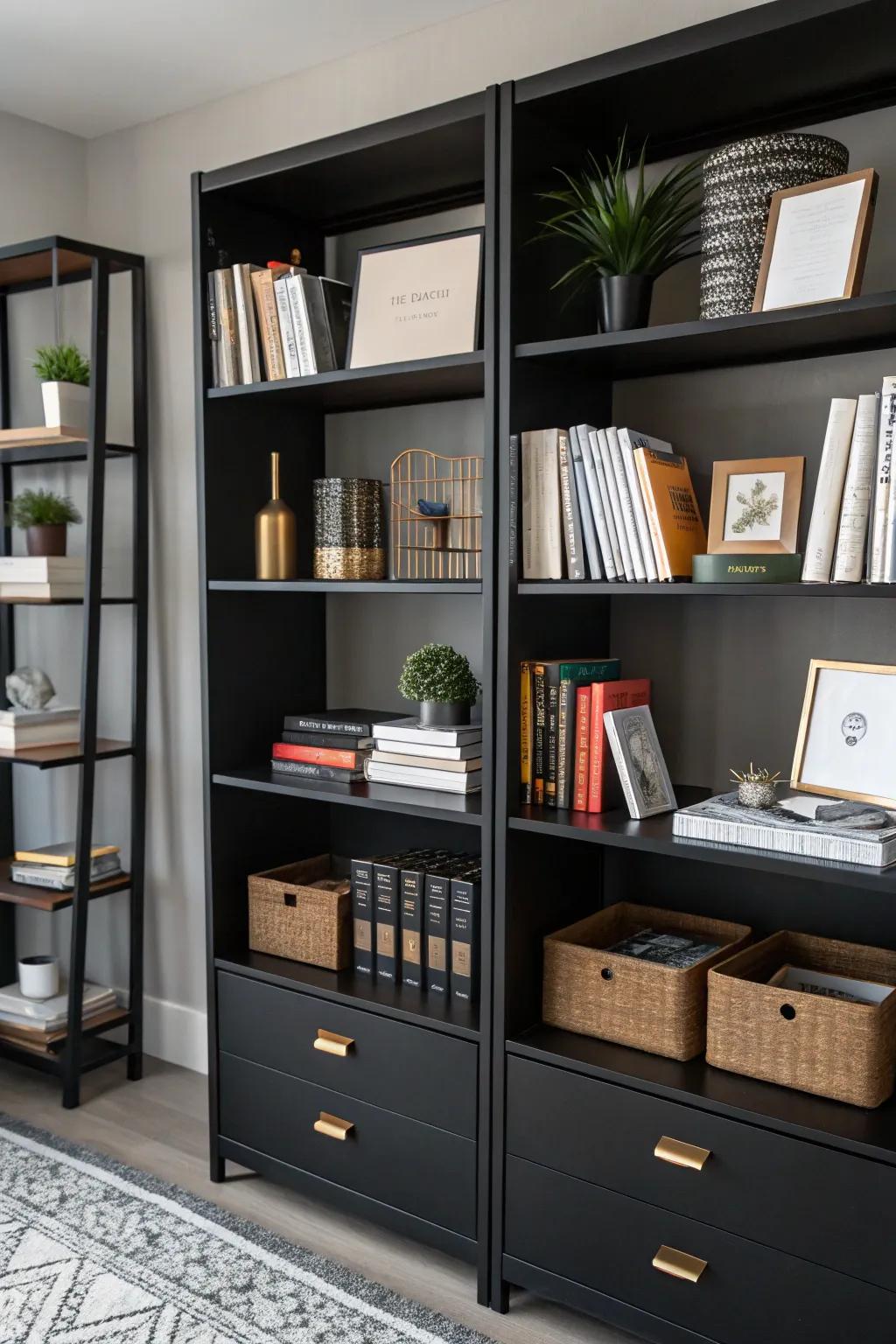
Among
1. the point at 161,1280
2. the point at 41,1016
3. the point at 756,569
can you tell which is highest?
the point at 756,569

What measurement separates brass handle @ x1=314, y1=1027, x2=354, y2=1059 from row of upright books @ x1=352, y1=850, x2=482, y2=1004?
5.6 inches

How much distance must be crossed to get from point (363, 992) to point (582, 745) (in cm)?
Result: 69

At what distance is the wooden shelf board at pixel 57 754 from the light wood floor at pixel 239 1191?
0.86 meters

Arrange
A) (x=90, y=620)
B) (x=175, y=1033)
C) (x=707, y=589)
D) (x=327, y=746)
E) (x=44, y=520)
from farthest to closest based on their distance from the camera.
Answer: (x=175, y=1033), (x=44, y=520), (x=90, y=620), (x=327, y=746), (x=707, y=589)

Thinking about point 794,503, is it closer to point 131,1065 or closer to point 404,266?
point 404,266

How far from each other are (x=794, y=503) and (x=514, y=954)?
917mm

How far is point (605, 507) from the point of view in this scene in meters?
1.93

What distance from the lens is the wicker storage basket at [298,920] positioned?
2.37 metres

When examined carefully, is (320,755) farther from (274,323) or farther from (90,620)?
(274,323)

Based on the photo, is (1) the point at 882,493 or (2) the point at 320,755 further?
(2) the point at 320,755

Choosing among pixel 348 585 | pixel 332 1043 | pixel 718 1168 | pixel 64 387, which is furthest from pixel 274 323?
pixel 718 1168

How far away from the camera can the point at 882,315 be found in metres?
1.67

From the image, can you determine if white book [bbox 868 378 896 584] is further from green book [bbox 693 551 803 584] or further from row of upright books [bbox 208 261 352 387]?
row of upright books [bbox 208 261 352 387]

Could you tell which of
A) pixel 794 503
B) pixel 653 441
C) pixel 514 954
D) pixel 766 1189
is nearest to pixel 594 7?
pixel 653 441
